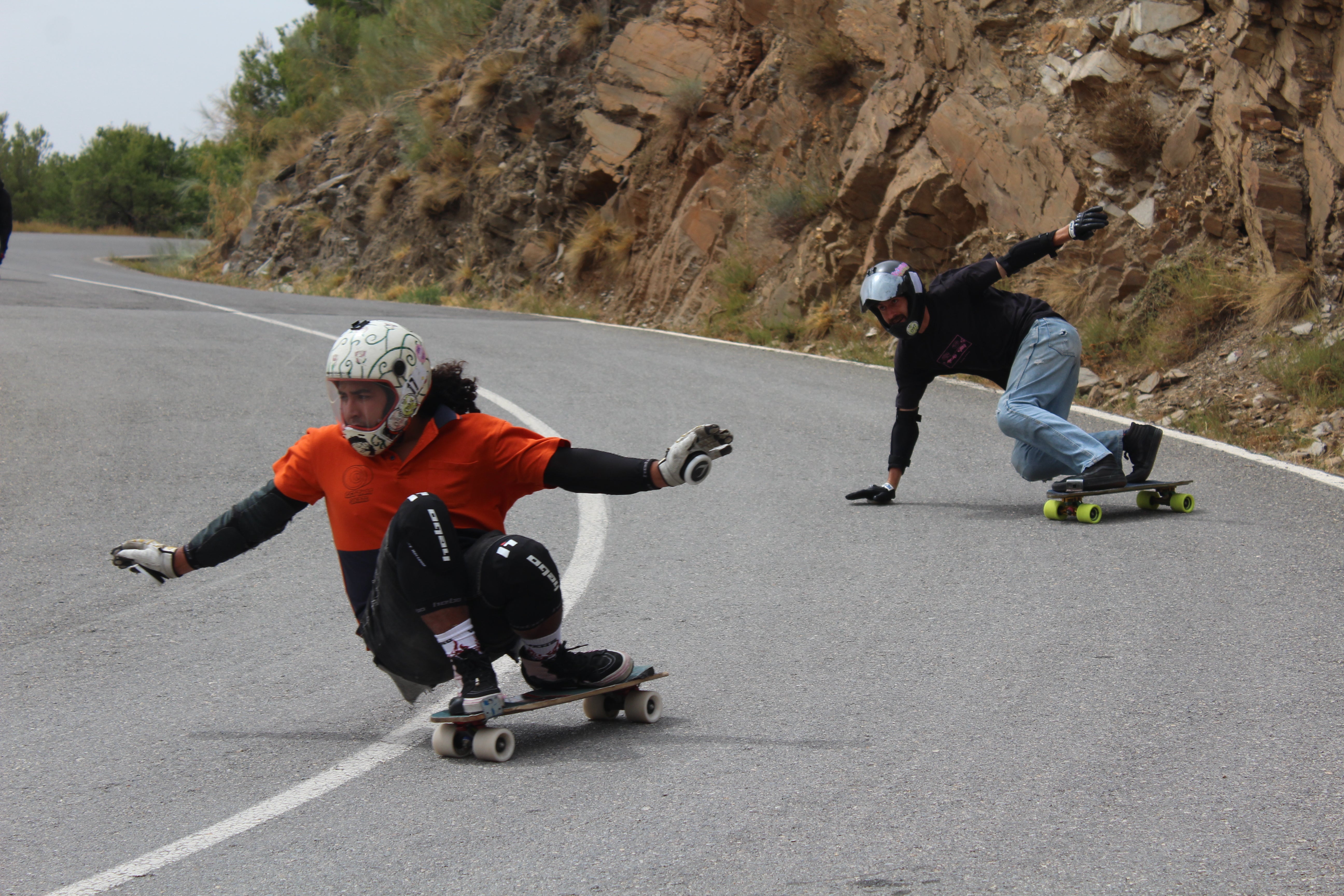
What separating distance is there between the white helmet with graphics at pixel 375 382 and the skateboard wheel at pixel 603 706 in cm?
122

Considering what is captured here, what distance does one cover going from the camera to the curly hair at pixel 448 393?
181 inches

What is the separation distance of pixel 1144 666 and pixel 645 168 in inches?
781

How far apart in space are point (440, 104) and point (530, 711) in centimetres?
2720

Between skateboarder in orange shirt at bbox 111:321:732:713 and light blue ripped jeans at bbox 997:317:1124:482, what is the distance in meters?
4.19

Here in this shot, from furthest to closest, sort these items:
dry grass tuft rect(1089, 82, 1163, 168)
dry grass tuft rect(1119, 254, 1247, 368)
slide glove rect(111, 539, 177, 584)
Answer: dry grass tuft rect(1089, 82, 1163, 168)
dry grass tuft rect(1119, 254, 1247, 368)
slide glove rect(111, 539, 177, 584)

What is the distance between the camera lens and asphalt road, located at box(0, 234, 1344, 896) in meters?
3.47

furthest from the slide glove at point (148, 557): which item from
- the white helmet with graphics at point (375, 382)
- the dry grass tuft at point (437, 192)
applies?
the dry grass tuft at point (437, 192)

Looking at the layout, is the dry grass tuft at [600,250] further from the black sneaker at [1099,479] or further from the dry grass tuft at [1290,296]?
the black sneaker at [1099,479]

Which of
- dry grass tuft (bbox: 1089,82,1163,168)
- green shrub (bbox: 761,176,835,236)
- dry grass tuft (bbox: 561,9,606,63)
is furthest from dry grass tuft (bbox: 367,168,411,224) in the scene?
dry grass tuft (bbox: 1089,82,1163,168)

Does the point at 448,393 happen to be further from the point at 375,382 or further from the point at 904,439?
the point at 904,439

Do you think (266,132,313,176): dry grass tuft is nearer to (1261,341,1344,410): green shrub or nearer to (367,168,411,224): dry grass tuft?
(367,168,411,224): dry grass tuft

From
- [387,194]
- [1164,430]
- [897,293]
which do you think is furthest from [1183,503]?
[387,194]

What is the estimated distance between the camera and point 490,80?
28344 millimetres

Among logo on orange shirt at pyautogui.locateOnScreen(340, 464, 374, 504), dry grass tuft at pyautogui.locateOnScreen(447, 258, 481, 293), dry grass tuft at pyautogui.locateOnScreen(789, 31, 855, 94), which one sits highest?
dry grass tuft at pyautogui.locateOnScreen(789, 31, 855, 94)
